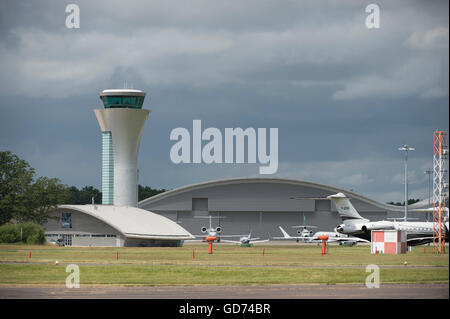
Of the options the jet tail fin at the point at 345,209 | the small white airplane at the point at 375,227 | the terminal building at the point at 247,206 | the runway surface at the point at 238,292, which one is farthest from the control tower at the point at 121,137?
the runway surface at the point at 238,292

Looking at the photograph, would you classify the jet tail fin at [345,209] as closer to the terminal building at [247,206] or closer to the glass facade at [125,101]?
the glass facade at [125,101]

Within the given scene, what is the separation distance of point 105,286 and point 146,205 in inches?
4219

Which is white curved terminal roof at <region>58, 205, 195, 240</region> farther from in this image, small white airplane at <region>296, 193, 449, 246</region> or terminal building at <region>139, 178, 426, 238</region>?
terminal building at <region>139, 178, 426, 238</region>

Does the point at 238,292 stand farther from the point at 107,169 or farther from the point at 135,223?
the point at 107,169

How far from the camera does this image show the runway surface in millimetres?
29562

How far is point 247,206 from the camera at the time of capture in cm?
14062

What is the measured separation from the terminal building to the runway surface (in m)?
105

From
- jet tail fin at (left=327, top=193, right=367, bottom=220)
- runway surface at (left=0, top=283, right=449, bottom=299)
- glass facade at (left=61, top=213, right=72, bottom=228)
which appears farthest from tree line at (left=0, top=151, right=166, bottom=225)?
runway surface at (left=0, top=283, right=449, bottom=299)

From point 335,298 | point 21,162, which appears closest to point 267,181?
point 21,162

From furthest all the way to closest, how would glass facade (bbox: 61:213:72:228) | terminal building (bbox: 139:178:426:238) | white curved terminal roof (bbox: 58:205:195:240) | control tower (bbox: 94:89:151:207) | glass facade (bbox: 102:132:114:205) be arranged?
terminal building (bbox: 139:178:426:238) → glass facade (bbox: 102:132:114:205) → control tower (bbox: 94:89:151:207) → glass facade (bbox: 61:213:72:228) → white curved terminal roof (bbox: 58:205:195:240)

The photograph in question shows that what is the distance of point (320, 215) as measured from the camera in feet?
463

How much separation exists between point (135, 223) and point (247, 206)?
45571 mm

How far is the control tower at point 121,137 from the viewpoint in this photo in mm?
113562
